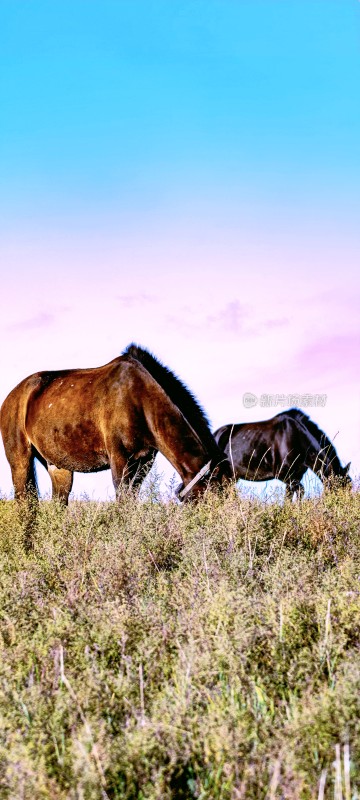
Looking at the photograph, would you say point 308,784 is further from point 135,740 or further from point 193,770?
point 135,740

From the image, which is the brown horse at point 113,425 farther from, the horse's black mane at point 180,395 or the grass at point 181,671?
the grass at point 181,671

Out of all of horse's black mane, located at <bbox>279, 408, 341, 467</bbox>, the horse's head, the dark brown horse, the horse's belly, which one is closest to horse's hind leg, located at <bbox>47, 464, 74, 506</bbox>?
the horse's belly

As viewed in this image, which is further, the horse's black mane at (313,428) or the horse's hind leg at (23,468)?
the horse's black mane at (313,428)

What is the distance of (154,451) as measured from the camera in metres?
9.19

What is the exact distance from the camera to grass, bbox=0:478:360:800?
2338 mm

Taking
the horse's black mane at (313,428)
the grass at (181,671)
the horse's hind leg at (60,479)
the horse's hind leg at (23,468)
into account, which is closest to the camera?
the grass at (181,671)

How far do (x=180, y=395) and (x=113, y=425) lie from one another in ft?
3.08

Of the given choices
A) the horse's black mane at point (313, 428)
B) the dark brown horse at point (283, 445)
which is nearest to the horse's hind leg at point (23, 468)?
the dark brown horse at point (283, 445)

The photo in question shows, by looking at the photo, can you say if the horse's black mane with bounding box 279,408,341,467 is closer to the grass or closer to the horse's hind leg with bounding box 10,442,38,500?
the horse's hind leg with bounding box 10,442,38,500

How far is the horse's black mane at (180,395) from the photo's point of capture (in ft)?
28.2

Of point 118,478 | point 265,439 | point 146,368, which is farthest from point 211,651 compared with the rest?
point 265,439

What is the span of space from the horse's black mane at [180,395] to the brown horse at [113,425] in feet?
0.04

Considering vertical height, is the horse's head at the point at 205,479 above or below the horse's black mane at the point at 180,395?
below

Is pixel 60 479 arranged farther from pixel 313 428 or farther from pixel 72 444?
pixel 313 428
